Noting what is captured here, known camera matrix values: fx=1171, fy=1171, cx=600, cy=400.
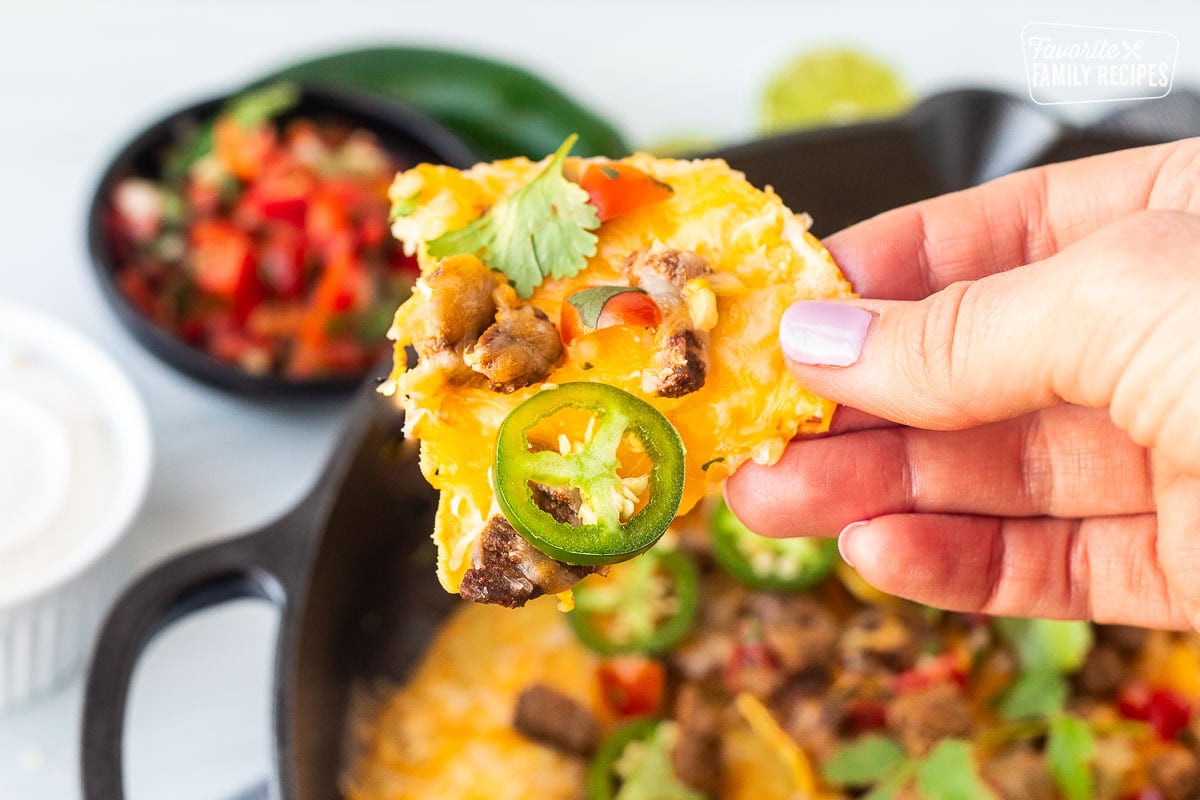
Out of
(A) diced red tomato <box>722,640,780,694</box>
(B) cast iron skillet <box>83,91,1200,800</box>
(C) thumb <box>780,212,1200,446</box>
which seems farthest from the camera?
(A) diced red tomato <box>722,640,780,694</box>

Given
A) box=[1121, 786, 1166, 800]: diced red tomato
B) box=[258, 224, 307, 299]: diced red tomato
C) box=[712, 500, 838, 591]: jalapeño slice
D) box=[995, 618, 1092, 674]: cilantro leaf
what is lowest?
box=[1121, 786, 1166, 800]: diced red tomato

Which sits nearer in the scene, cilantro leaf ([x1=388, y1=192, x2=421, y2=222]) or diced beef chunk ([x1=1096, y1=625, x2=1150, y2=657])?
cilantro leaf ([x1=388, y1=192, x2=421, y2=222])

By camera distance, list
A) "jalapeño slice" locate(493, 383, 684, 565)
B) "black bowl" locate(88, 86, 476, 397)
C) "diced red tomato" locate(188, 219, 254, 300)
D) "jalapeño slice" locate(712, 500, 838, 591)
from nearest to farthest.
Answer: "jalapeño slice" locate(493, 383, 684, 565)
"jalapeño slice" locate(712, 500, 838, 591)
"black bowl" locate(88, 86, 476, 397)
"diced red tomato" locate(188, 219, 254, 300)

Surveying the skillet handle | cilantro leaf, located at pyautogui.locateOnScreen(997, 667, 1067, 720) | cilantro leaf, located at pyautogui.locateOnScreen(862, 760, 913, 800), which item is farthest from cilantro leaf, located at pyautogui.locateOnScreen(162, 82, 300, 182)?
cilantro leaf, located at pyautogui.locateOnScreen(997, 667, 1067, 720)

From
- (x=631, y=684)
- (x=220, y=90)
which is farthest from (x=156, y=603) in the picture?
(x=220, y=90)

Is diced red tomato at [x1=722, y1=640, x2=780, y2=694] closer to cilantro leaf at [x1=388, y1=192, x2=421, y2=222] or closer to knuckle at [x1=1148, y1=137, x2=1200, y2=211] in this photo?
knuckle at [x1=1148, y1=137, x2=1200, y2=211]

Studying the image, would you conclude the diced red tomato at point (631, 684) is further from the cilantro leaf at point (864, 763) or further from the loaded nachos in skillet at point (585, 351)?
the loaded nachos in skillet at point (585, 351)
